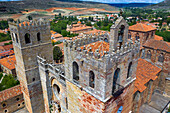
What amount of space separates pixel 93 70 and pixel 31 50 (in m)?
17.0

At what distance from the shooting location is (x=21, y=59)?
2553cm

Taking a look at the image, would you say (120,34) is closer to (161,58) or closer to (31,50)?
(31,50)

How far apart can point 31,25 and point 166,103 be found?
34086 mm

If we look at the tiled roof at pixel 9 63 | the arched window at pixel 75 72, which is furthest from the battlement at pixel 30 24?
the tiled roof at pixel 9 63

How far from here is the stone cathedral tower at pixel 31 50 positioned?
24562mm

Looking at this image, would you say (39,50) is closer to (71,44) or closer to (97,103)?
(71,44)

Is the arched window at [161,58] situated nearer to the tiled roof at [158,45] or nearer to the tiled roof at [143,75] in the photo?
the tiled roof at [158,45]

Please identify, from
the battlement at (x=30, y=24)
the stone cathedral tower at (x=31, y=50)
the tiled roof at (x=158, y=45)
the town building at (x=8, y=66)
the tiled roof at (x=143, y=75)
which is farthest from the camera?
the town building at (x=8, y=66)

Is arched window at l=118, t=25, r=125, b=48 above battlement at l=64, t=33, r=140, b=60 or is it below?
above

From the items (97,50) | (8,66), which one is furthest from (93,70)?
(8,66)

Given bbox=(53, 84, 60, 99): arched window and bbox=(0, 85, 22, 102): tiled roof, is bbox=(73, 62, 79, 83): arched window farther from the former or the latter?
bbox=(0, 85, 22, 102): tiled roof

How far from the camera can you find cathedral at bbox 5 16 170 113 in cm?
1395

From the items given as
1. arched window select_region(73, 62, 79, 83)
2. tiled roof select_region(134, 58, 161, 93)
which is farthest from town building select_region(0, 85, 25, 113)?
tiled roof select_region(134, 58, 161, 93)

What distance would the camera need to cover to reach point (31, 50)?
26000 mm
